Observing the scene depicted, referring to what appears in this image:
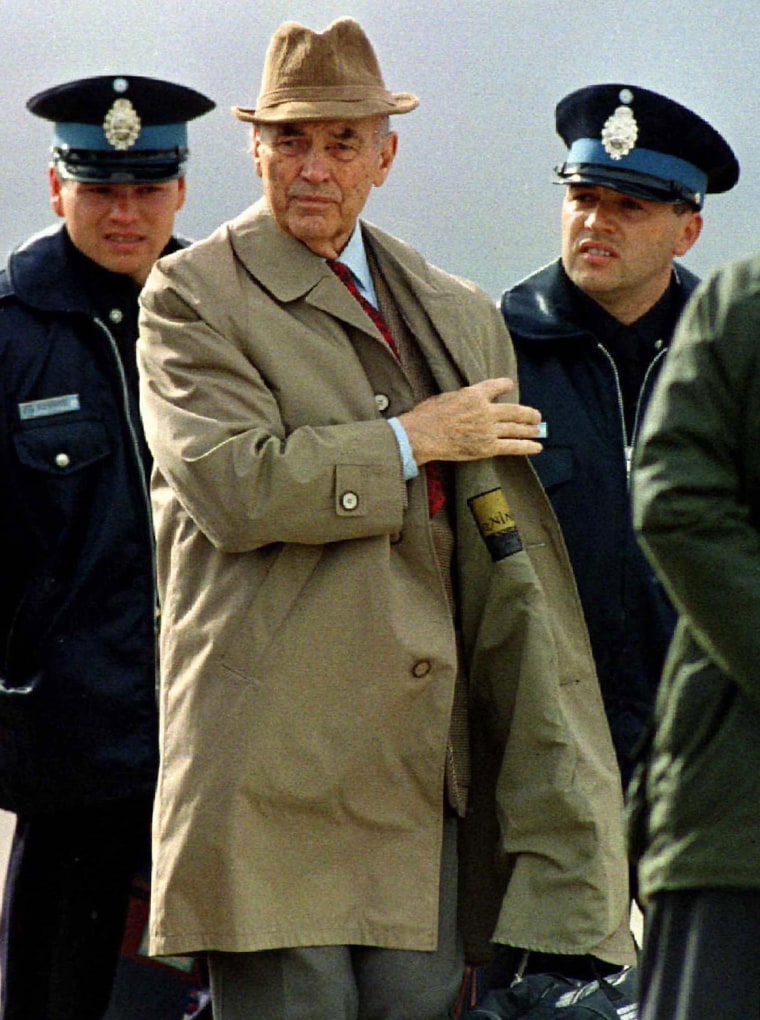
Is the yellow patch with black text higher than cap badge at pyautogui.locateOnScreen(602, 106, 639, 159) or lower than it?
lower

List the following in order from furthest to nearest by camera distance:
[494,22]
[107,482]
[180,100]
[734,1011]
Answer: [494,22] < [180,100] < [107,482] < [734,1011]

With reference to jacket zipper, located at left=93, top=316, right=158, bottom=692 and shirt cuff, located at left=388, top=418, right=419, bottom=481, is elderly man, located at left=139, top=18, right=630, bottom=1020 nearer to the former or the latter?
shirt cuff, located at left=388, top=418, right=419, bottom=481

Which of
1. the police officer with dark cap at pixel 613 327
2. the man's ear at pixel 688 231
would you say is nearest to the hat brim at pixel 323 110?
the police officer with dark cap at pixel 613 327

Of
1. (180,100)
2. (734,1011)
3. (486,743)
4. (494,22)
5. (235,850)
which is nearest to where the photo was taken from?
(734,1011)

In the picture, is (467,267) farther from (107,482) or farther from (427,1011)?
(427,1011)

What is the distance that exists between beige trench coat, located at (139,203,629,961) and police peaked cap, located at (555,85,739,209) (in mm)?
1117

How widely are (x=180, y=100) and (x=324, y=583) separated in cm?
181

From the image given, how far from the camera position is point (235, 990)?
14.3 feet

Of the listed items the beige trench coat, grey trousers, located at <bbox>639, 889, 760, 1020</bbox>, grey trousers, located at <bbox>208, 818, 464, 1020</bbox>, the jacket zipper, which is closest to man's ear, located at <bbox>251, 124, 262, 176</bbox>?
the beige trench coat

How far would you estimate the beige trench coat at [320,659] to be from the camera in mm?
4289

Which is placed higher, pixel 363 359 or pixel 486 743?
pixel 363 359

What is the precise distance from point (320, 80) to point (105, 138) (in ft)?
3.79

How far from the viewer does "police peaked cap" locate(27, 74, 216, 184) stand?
5.61 m

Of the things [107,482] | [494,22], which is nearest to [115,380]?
[107,482]
